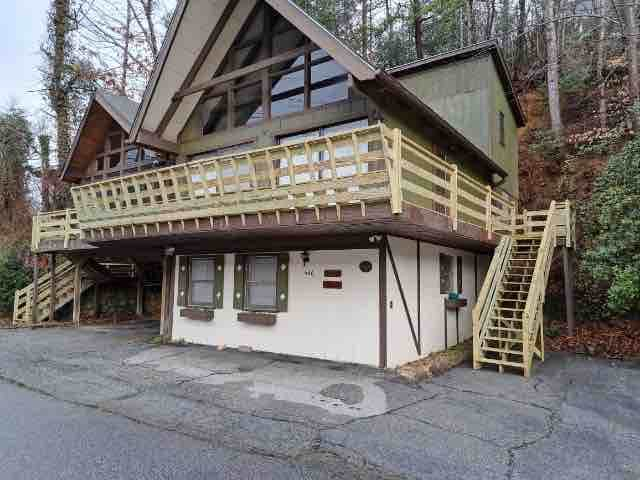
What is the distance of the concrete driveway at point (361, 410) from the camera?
460 cm

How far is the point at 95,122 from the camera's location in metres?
15.8

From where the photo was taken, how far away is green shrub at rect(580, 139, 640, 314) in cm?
972

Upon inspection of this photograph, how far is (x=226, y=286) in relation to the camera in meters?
10.7

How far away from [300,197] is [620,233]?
821cm

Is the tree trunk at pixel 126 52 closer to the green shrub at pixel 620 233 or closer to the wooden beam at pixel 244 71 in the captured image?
the wooden beam at pixel 244 71

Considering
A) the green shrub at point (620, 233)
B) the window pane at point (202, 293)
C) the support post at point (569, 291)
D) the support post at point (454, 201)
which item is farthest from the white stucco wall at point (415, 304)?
the window pane at point (202, 293)

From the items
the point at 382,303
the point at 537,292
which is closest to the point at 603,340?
the point at 537,292

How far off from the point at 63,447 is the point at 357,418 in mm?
3627

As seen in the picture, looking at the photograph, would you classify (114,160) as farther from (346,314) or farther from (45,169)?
(346,314)

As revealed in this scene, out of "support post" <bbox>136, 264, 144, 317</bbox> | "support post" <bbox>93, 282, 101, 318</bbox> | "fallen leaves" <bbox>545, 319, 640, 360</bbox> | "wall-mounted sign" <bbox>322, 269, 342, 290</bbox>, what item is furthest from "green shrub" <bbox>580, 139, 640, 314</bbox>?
"support post" <bbox>93, 282, 101, 318</bbox>

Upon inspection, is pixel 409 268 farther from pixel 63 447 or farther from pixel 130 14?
pixel 130 14

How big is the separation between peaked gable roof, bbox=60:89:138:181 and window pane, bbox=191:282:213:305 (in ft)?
22.1

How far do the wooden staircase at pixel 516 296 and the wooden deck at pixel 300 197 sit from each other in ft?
3.41

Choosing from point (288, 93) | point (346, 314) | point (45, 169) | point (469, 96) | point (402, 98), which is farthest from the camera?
point (45, 169)
